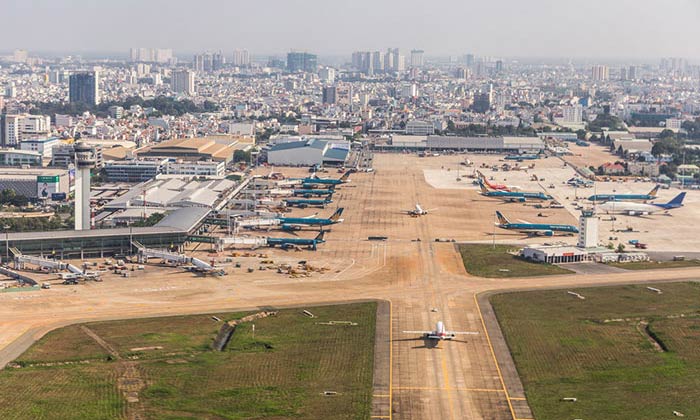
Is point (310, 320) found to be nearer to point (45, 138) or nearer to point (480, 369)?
point (480, 369)

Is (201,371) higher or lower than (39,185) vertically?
lower

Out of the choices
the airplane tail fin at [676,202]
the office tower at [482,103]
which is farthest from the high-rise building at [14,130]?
the office tower at [482,103]

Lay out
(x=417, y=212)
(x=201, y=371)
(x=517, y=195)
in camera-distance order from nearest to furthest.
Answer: (x=201, y=371) < (x=417, y=212) < (x=517, y=195)

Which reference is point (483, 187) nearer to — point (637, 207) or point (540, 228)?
point (637, 207)

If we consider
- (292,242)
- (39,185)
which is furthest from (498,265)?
(39,185)

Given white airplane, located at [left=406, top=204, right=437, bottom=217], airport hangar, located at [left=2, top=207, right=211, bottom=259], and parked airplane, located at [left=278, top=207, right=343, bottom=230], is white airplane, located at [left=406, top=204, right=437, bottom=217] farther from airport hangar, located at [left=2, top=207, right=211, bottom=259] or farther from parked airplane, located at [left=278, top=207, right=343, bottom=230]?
airport hangar, located at [left=2, top=207, right=211, bottom=259]

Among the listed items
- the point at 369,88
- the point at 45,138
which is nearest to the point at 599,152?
the point at 45,138

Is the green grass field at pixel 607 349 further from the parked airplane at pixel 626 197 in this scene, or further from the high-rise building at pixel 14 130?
the high-rise building at pixel 14 130

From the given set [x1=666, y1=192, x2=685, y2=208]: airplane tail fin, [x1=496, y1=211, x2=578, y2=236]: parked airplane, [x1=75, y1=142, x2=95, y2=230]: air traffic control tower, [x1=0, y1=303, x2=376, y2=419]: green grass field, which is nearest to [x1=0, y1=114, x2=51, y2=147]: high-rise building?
[x1=75, y1=142, x2=95, y2=230]: air traffic control tower
